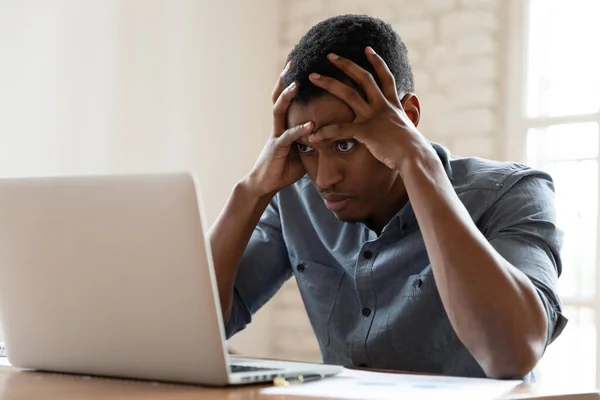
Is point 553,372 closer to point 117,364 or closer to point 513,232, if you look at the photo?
point 513,232

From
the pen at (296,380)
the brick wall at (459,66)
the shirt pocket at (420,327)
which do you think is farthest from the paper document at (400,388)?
the brick wall at (459,66)

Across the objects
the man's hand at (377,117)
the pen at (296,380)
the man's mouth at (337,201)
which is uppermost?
the man's hand at (377,117)

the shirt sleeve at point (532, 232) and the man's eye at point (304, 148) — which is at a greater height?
the man's eye at point (304, 148)

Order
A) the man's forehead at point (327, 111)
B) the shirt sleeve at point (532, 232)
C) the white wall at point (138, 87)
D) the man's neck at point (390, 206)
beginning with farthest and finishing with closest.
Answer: the white wall at point (138, 87)
the man's neck at point (390, 206)
the man's forehead at point (327, 111)
the shirt sleeve at point (532, 232)

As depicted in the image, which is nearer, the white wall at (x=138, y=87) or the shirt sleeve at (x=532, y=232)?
the shirt sleeve at (x=532, y=232)

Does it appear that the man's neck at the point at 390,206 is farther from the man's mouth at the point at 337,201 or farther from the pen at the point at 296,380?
the pen at the point at 296,380

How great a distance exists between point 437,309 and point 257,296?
15.4 inches

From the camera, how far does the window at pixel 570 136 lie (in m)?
2.86

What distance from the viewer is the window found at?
2855 mm

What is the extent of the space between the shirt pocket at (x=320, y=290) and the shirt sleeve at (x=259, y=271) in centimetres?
9

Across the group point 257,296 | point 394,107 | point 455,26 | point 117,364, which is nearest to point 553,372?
point 455,26

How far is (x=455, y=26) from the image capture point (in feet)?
9.96

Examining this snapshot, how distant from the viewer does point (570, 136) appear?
2.93 m

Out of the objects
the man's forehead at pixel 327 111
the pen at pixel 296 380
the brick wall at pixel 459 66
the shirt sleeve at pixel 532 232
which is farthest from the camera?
the brick wall at pixel 459 66
